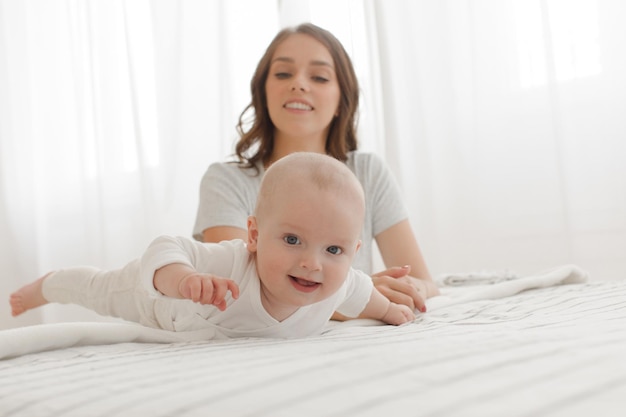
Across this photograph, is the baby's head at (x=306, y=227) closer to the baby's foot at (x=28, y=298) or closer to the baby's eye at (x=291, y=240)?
the baby's eye at (x=291, y=240)

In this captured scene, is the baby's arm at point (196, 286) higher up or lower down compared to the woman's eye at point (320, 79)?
lower down

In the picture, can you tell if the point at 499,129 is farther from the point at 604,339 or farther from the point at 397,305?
the point at 604,339

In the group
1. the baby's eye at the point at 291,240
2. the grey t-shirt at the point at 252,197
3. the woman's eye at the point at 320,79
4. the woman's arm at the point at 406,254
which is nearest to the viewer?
the baby's eye at the point at 291,240

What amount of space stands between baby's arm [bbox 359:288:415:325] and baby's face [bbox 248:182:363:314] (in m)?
0.22

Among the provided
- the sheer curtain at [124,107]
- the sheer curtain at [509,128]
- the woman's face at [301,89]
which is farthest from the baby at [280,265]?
the sheer curtain at [124,107]

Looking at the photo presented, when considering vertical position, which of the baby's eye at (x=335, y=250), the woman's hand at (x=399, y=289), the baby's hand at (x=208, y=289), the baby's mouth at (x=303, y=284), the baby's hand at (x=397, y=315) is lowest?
the baby's hand at (x=397, y=315)

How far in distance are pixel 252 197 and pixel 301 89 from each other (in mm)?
317

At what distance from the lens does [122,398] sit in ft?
2.30

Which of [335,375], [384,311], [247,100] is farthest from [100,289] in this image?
[247,100]

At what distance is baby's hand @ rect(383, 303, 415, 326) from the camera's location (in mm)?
1400

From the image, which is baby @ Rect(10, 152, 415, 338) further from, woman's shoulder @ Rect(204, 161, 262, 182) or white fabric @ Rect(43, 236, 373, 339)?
woman's shoulder @ Rect(204, 161, 262, 182)

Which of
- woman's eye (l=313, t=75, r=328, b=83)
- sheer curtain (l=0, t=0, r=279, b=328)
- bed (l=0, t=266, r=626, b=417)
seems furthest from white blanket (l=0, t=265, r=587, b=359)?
sheer curtain (l=0, t=0, r=279, b=328)

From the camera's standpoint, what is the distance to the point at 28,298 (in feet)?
Answer: 6.14

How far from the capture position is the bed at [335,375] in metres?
0.59
